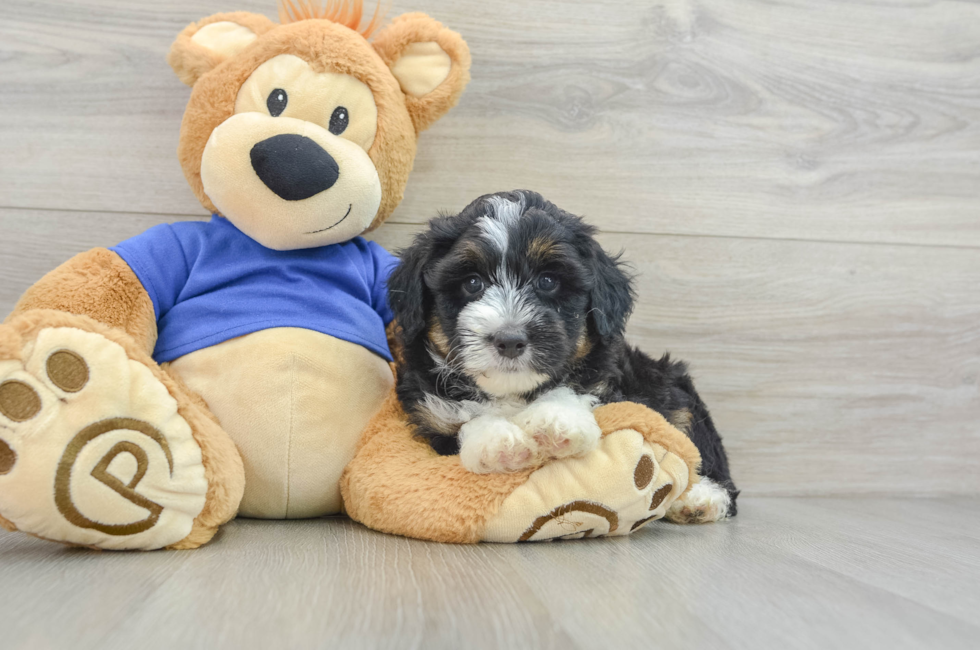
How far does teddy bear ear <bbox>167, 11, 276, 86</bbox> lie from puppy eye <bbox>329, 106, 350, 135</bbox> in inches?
12.4

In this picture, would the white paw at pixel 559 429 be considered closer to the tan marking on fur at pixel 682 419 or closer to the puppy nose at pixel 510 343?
the puppy nose at pixel 510 343

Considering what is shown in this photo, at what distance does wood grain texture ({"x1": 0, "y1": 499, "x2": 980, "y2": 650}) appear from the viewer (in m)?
0.97

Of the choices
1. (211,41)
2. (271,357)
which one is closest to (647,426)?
(271,357)

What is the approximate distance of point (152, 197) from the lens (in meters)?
2.09

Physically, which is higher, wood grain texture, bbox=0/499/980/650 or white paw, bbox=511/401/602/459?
white paw, bbox=511/401/602/459

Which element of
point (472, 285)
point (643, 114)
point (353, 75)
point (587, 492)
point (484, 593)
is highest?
point (643, 114)

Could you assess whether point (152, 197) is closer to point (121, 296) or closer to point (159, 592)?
point (121, 296)

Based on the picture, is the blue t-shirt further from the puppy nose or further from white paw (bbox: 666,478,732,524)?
white paw (bbox: 666,478,732,524)

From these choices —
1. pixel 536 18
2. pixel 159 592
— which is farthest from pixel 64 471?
pixel 536 18

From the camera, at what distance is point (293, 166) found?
5.12 ft

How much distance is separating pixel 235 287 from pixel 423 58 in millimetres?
739

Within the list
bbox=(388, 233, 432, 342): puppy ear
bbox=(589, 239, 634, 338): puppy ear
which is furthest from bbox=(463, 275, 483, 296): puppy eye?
bbox=(589, 239, 634, 338): puppy ear

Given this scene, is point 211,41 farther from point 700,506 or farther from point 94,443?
point 700,506

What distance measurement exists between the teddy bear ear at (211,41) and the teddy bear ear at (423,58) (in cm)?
32
